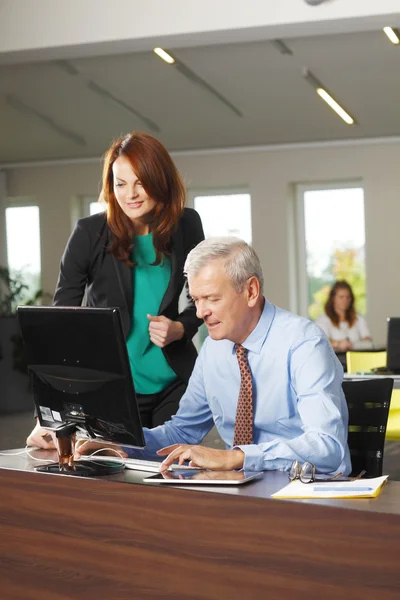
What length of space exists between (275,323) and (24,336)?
0.60m

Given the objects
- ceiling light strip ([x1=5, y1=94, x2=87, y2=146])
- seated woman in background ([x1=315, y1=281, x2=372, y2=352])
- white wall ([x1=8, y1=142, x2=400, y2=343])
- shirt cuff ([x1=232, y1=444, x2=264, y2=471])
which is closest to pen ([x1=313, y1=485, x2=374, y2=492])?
shirt cuff ([x1=232, y1=444, x2=264, y2=471])

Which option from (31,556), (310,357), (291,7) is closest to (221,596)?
(31,556)

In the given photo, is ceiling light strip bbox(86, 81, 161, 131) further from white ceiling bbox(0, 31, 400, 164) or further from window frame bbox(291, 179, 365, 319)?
window frame bbox(291, 179, 365, 319)

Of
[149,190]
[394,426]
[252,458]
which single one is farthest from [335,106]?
[252,458]

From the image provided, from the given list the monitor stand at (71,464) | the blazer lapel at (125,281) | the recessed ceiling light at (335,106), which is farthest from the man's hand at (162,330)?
the recessed ceiling light at (335,106)

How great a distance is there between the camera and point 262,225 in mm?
12375

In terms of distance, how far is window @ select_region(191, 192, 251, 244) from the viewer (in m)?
12.6

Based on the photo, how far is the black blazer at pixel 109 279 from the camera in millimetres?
2754

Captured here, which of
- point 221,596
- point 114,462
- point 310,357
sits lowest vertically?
point 221,596

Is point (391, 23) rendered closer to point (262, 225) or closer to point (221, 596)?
point (221, 596)

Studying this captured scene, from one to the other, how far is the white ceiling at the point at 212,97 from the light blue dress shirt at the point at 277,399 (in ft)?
21.3

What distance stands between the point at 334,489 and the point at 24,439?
664cm

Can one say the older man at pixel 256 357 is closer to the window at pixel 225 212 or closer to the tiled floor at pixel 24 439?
the tiled floor at pixel 24 439

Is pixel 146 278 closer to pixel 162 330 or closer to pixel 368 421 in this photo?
pixel 162 330
